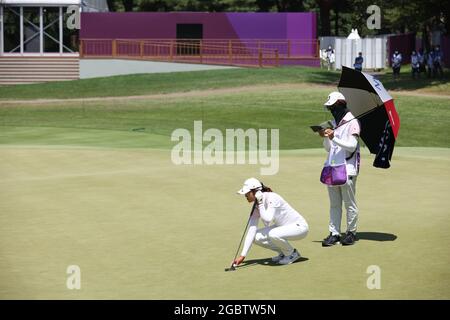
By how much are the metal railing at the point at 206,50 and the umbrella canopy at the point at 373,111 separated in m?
43.8

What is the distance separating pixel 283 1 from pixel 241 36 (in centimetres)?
1639

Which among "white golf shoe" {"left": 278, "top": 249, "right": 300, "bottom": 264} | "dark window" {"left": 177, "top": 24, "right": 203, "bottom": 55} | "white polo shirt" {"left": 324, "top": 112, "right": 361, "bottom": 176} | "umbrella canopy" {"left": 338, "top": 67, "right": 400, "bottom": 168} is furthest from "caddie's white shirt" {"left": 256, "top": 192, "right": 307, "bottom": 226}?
"dark window" {"left": 177, "top": 24, "right": 203, "bottom": 55}

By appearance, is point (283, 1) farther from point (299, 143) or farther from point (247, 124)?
point (299, 143)

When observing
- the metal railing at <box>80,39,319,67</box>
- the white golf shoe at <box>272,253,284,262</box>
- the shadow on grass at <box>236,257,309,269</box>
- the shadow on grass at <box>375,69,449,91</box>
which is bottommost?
the shadow on grass at <box>236,257,309,269</box>

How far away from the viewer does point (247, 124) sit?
126 ft

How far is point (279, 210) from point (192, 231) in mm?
3122

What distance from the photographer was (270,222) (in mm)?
14508

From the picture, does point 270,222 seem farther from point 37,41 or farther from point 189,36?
point 189,36

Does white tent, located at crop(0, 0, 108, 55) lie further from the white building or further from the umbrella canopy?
the umbrella canopy

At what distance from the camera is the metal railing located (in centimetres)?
6128

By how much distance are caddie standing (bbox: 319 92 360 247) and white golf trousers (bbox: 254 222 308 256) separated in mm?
1383

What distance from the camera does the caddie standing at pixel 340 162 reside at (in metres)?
15.8
